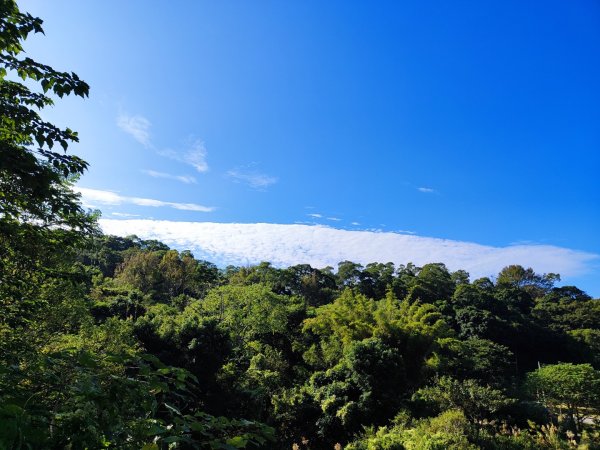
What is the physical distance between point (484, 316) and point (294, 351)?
17646mm

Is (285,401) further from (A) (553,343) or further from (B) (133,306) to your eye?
(A) (553,343)

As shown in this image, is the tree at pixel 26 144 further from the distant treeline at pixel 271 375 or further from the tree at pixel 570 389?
the tree at pixel 570 389

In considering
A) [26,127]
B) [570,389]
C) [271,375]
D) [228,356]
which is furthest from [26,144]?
[570,389]

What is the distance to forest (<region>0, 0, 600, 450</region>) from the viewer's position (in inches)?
66.9

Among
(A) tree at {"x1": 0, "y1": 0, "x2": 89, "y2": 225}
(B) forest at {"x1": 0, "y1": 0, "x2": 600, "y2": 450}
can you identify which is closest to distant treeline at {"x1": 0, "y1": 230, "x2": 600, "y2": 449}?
(B) forest at {"x1": 0, "y1": 0, "x2": 600, "y2": 450}

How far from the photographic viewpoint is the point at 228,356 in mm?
13875

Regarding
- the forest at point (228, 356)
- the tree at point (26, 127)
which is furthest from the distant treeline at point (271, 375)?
the tree at point (26, 127)

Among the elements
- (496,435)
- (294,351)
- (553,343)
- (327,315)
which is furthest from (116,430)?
(553,343)

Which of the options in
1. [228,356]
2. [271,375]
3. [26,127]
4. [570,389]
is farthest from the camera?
[570,389]

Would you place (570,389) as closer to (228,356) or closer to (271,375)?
(271,375)

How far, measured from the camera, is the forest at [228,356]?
1698 mm

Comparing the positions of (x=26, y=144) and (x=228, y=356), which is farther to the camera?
(x=228, y=356)

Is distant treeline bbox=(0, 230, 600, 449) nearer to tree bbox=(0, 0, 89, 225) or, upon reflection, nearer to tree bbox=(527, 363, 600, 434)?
tree bbox=(527, 363, 600, 434)

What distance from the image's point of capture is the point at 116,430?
1.50 m
